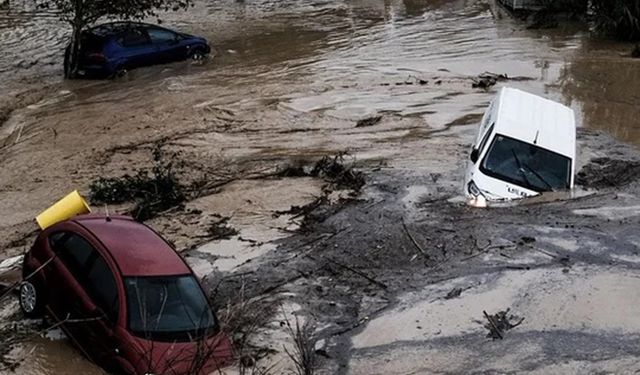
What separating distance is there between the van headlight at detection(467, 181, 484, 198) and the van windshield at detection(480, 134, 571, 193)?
0.86ft

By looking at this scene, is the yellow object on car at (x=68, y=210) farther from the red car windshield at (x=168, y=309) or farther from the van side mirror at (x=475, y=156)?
the van side mirror at (x=475, y=156)

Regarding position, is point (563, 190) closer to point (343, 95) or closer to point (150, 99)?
point (343, 95)

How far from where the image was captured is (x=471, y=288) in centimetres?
1062

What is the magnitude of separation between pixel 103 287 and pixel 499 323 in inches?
169

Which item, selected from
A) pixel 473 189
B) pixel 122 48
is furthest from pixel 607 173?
pixel 122 48

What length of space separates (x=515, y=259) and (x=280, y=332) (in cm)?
343

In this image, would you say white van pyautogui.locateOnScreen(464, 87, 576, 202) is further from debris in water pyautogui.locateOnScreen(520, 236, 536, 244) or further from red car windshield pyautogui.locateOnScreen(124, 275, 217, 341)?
red car windshield pyautogui.locateOnScreen(124, 275, 217, 341)

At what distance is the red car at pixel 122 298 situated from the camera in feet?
28.0

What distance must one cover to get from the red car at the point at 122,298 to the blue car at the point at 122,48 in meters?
12.5

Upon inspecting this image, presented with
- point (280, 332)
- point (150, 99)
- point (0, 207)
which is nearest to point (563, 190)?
point (280, 332)

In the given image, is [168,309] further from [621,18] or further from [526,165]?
[621,18]

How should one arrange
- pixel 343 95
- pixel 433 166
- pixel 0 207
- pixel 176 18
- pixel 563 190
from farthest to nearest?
pixel 176 18 < pixel 343 95 < pixel 433 166 < pixel 0 207 < pixel 563 190

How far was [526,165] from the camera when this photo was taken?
43.6 ft

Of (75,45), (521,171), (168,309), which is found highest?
(75,45)
